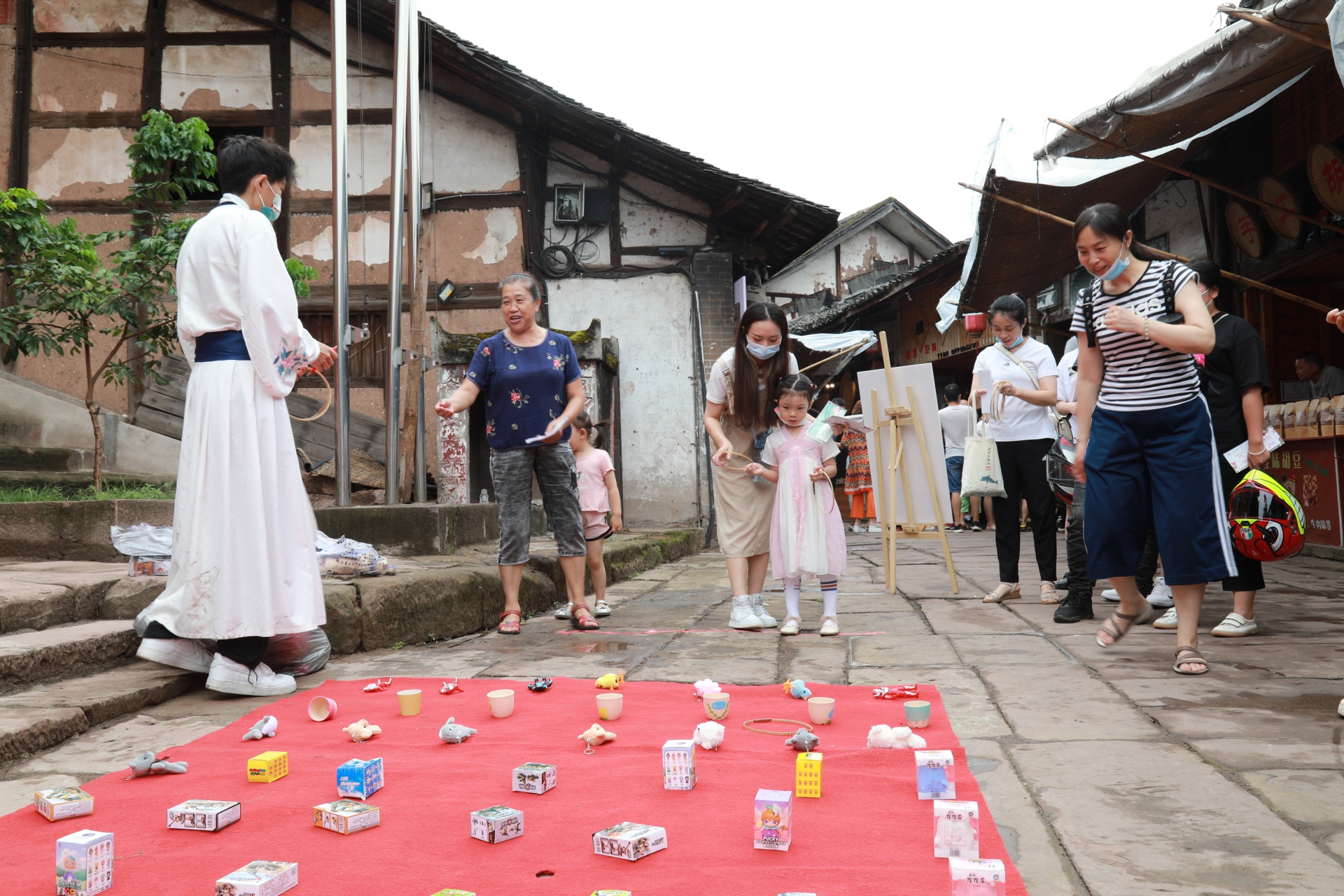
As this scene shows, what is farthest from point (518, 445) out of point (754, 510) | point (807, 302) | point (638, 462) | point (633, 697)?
point (807, 302)

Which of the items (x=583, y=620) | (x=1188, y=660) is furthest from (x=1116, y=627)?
(x=583, y=620)

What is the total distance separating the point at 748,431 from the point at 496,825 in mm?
3113

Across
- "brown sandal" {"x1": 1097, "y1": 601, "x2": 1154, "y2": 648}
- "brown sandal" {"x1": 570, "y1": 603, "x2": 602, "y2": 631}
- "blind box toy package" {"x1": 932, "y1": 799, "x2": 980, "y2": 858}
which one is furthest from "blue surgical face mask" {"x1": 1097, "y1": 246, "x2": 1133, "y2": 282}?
"brown sandal" {"x1": 570, "y1": 603, "x2": 602, "y2": 631}

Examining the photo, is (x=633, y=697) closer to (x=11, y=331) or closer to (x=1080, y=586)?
(x=1080, y=586)

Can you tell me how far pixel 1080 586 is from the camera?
4.61 meters

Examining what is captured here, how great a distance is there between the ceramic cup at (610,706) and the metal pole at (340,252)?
10.4ft

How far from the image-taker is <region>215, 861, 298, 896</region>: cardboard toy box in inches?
62.6

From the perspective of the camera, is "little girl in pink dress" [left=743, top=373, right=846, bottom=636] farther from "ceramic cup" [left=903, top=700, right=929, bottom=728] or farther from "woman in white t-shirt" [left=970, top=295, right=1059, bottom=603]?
"ceramic cup" [left=903, top=700, right=929, bottom=728]

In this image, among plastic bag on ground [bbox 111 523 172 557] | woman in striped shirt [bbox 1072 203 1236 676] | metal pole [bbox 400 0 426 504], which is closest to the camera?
woman in striped shirt [bbox 1072 203 1236 676]

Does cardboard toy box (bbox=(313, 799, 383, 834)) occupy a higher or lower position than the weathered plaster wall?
lower

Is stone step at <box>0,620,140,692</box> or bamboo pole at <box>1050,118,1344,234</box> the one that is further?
bamboo pole at <box>1050,118,1344,234</box>

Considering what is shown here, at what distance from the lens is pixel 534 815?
2059mm

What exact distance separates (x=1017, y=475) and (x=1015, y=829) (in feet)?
11.5

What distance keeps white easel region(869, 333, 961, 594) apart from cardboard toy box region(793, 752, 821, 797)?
3.46m
